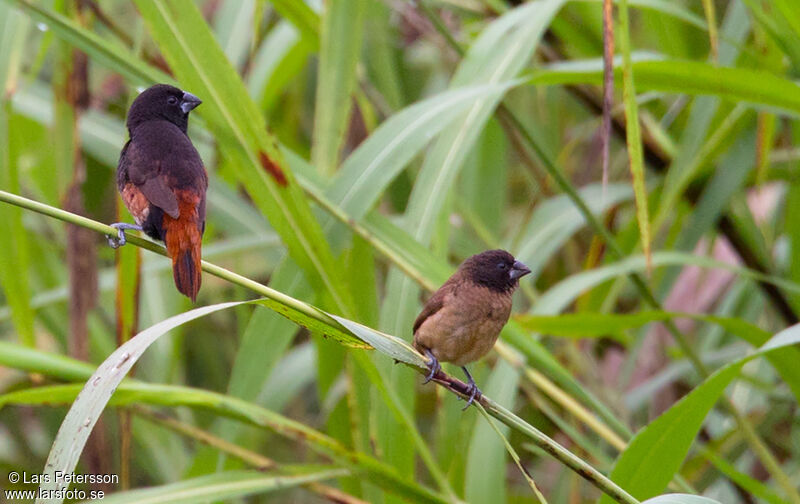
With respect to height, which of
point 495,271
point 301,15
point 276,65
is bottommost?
point 495,271

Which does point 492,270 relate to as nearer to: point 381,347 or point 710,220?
point 381,347

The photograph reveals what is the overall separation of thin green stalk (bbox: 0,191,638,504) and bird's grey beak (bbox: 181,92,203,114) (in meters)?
0.54

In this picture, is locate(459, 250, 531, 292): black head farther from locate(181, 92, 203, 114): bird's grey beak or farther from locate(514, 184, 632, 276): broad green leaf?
locate(514, 184, 632, 276): broad green leaf

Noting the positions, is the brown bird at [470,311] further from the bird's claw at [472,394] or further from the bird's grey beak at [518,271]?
the bird's claw at [472,394]

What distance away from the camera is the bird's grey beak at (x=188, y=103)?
76.5 inches

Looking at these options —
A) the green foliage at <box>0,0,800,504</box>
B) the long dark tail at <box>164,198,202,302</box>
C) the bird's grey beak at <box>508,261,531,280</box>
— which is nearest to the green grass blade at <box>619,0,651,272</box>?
the green foliage at <box>0,0,800,504</box>

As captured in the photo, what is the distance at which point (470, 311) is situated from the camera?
190 cm

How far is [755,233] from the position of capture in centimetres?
316

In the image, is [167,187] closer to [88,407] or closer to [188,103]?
[188,103]

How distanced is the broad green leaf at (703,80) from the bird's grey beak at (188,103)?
0.77 m

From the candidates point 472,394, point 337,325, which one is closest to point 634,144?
point 472,394

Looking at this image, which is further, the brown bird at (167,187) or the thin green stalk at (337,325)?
the brown bird at (167,187)

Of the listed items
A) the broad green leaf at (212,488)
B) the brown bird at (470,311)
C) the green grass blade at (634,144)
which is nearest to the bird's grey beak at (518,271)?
the brown bird at (470,311)

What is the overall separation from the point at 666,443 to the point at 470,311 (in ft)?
1.46
